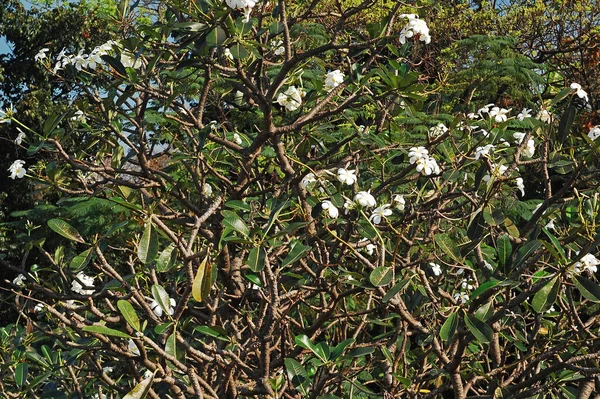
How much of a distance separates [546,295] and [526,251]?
140 mm

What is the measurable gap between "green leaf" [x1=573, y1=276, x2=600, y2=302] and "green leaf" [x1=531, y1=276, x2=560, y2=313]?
43 mm

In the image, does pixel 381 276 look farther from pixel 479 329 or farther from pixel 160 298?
pixel 160 298

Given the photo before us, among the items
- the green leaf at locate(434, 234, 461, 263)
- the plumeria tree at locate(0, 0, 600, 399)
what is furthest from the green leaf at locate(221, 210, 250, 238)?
the green leaf at locate(434, 234, 461, 263)

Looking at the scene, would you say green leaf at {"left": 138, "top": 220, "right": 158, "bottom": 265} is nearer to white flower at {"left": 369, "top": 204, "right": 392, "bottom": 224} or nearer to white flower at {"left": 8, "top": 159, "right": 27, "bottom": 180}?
white flower at {"left": 369, "top": 204, "right": 392, "bottom": 224}

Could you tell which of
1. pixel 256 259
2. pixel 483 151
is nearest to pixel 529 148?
pixel 483 151

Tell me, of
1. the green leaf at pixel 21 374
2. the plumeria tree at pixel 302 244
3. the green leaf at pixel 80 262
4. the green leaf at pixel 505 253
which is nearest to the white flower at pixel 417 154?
the plumeria tree at pixel 302 244

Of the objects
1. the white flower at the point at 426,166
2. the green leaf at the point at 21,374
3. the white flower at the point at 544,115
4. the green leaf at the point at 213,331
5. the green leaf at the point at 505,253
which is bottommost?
the green leaf at the point at 21,374

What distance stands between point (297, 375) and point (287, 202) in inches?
16.7

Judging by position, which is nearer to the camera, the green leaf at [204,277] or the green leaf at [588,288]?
the green leaf at [588,288]

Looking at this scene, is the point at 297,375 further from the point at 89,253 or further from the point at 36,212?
the point at 36,212

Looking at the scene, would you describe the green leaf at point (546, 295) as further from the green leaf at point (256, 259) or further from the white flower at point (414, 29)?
the white flower at point (414, 29)

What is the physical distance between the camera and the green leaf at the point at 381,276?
5.60 ft

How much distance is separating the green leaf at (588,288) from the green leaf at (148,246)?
88 cm

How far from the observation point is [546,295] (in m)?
1.54
